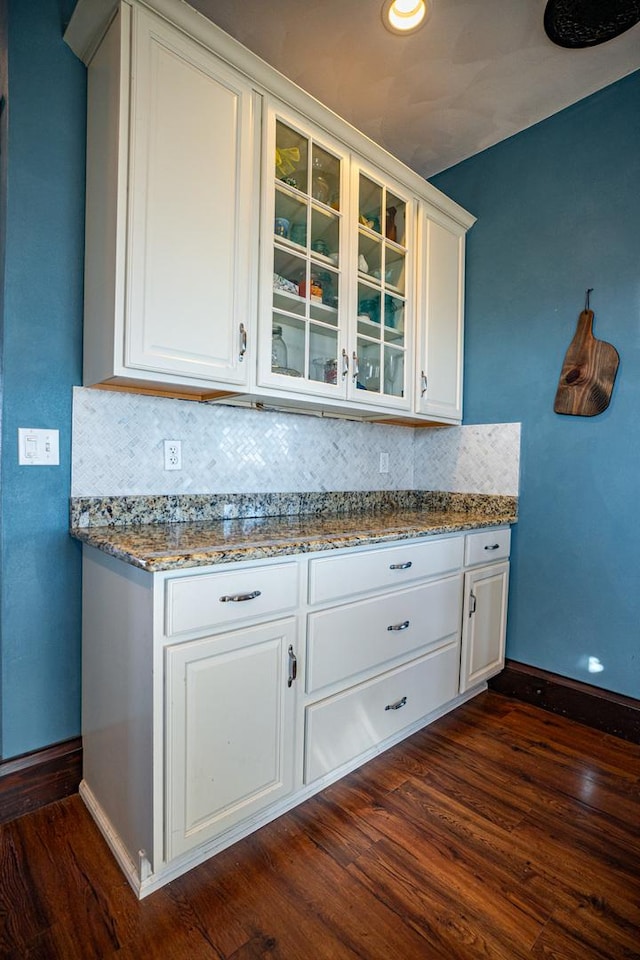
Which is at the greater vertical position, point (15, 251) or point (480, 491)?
point (15, 251)

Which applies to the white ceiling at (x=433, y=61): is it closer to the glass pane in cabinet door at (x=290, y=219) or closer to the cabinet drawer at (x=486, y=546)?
the glass pane in cabinet door at (x=290, y=219)

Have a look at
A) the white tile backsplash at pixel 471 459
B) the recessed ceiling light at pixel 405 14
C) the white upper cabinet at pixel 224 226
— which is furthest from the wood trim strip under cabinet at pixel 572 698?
the recessed ceiling light at pixel 405 14

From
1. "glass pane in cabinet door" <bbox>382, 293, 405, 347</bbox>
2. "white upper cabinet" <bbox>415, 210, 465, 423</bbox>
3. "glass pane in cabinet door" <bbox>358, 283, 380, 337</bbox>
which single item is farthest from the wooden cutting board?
"glass pane in cabinet door" <bbox>358, 283, 380, 337</bbox>

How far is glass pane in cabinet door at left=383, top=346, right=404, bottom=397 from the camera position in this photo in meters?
2.18

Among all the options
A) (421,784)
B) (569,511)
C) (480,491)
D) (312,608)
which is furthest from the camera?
(480,491)

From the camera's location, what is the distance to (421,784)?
166 centimetres

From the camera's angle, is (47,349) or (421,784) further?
(421,784)

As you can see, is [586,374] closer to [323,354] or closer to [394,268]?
[394,268]

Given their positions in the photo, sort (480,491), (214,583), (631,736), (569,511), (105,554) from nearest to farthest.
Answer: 1. (214,583)
2. (105,554)
3. (631,736)
4. (569,511)
5. (480,491)

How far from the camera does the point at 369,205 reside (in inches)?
82.1

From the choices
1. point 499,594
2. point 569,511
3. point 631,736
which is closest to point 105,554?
point 499,594

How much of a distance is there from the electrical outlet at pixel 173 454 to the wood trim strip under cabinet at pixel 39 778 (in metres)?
0.96

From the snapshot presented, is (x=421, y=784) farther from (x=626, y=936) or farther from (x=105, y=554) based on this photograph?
(x=105, y=554)

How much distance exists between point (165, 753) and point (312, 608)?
545 mm
